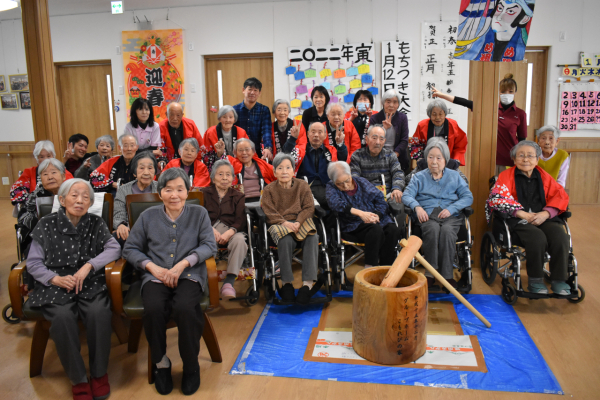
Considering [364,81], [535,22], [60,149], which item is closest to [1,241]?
[60,149]

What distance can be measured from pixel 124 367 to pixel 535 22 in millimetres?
6167

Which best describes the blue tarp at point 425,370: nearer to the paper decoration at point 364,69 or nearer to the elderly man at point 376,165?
the elderly man at point 376,165

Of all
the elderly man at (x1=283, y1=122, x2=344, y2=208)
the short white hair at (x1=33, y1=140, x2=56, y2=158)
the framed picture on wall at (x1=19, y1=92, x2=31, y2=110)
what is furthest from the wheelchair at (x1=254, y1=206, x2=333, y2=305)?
the framed picture on wall at (x1=19, y1=92, x2=31, y2=110)

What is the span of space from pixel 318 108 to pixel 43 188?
2468mm

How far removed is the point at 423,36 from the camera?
219 inches

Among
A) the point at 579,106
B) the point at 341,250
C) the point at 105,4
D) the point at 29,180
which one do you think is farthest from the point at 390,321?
the point at 105,4

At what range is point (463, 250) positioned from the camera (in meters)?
3.08

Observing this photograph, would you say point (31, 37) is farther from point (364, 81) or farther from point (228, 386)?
point (364, 81)

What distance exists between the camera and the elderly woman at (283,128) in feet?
12.8

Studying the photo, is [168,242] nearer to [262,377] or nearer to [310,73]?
[262,377]

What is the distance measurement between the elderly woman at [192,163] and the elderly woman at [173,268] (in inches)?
49.3

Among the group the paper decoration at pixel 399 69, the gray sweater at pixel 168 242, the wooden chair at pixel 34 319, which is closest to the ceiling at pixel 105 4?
the paper decoration at pixel 399 69

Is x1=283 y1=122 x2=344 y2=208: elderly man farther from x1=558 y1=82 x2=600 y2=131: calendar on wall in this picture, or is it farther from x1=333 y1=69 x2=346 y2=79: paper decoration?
x1=558 y1=82 x2=600 y2=131: calendar on wall

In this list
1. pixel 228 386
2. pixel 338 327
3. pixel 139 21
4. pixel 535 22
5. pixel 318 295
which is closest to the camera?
pixel 228 386
